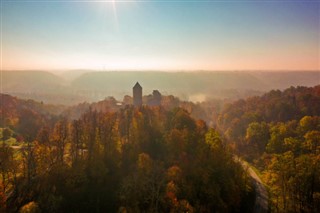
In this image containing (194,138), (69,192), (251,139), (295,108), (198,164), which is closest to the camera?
(69,192)

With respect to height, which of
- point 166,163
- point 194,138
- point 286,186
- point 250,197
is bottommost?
point 250,197

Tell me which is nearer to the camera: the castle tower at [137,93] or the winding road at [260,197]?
the winding road at [260,197]

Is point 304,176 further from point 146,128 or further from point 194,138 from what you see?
point 146,128

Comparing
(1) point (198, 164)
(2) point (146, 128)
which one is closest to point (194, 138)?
(1) point (198, 164)

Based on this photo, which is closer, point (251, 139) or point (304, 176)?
point (304, 176)

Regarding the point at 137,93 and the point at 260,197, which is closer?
the point at 260,197

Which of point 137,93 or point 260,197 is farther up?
point 137,93

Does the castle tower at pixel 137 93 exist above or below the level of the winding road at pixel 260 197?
above

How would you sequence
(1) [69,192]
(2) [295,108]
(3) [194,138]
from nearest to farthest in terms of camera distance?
(1) [69,192], (3) [194,138], (2) [295,108]

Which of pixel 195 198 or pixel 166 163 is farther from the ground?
pixel 166 163

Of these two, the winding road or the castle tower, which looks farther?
the castle tower

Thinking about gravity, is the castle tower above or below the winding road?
above
